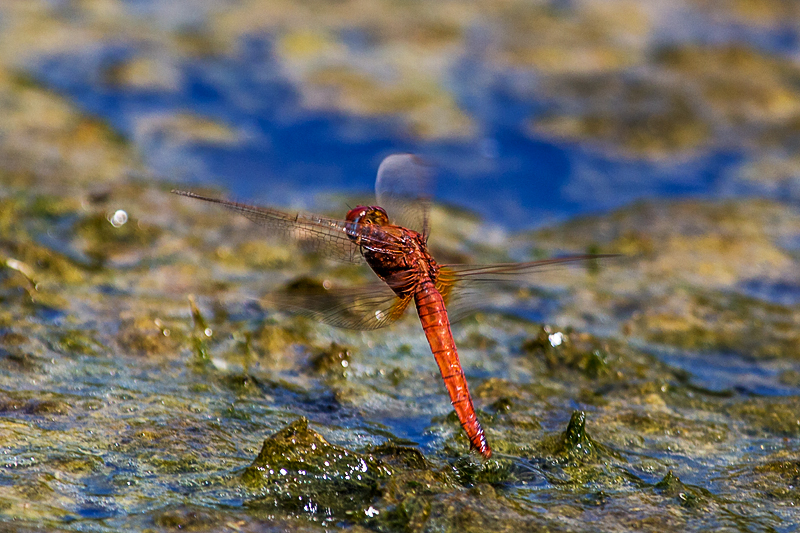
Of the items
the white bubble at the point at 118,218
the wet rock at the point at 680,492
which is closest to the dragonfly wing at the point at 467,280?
the wet rock at the point at 680,492

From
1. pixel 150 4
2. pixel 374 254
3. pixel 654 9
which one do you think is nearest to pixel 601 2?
pixel 654 9

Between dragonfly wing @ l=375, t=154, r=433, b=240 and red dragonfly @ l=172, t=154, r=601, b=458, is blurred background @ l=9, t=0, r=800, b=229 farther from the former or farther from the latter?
red dragonfly @ l=172, t=154, r=601, b=458

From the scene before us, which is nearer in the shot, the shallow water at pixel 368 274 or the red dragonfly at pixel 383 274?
the shallow water at pixel 368 274

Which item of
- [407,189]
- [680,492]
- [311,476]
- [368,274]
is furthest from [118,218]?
[680,492]

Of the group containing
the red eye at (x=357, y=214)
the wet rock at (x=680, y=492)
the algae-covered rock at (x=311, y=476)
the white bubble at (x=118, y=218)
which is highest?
the white bubble at (x=118, y=218)

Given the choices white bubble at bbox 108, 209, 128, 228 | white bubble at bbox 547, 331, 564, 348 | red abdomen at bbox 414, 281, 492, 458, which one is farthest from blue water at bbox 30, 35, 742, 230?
red abdomen at bbox 414, 281, 492, 458

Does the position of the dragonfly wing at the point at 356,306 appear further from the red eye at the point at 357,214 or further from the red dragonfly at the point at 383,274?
the red eye at the point at 357,214

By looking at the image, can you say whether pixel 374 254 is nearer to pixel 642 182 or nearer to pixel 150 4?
pixel 642 182
